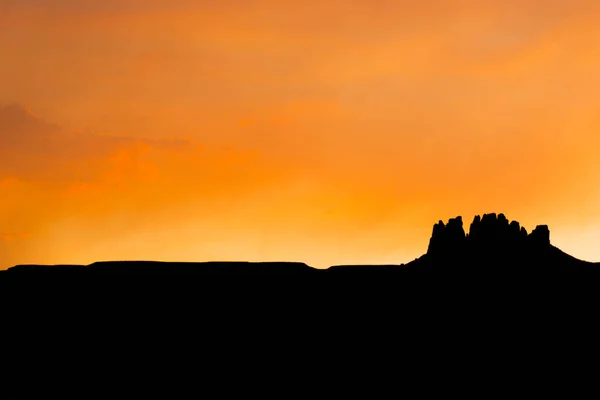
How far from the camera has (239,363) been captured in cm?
7006

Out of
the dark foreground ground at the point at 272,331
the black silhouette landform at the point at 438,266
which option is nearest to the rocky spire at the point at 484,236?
the black silhouette landform at the point at 438,266

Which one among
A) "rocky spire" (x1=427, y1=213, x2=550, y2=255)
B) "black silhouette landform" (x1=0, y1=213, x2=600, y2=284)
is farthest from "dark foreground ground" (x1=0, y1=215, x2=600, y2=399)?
"rocky spire" (x1=427, y1=213, x2=550, y2=255)

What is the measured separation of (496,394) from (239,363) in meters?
20.5

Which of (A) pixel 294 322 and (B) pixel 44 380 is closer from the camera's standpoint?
(B) pixel 44 380

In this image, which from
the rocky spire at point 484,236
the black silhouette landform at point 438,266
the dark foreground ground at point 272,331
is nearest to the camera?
the dark foreground ground at point 272,331

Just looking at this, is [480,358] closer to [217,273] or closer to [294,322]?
[294,322]

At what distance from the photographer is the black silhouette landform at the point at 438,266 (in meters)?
75.7

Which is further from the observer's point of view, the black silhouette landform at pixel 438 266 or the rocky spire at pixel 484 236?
the rocky spire at pixel 484 236

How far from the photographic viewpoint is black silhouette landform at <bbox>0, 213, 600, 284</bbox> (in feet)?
248

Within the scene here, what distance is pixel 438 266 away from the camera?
86.7 m

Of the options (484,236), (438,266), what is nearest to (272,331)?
(438,266)

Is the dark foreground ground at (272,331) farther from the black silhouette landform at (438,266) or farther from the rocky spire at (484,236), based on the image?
the rocky spire at (484,236)

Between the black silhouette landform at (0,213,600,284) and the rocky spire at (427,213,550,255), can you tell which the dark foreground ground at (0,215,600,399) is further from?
the rocky spire at (427,213,550,255)

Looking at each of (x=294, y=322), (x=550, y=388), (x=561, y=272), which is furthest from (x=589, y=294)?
(x=294, y=322)
